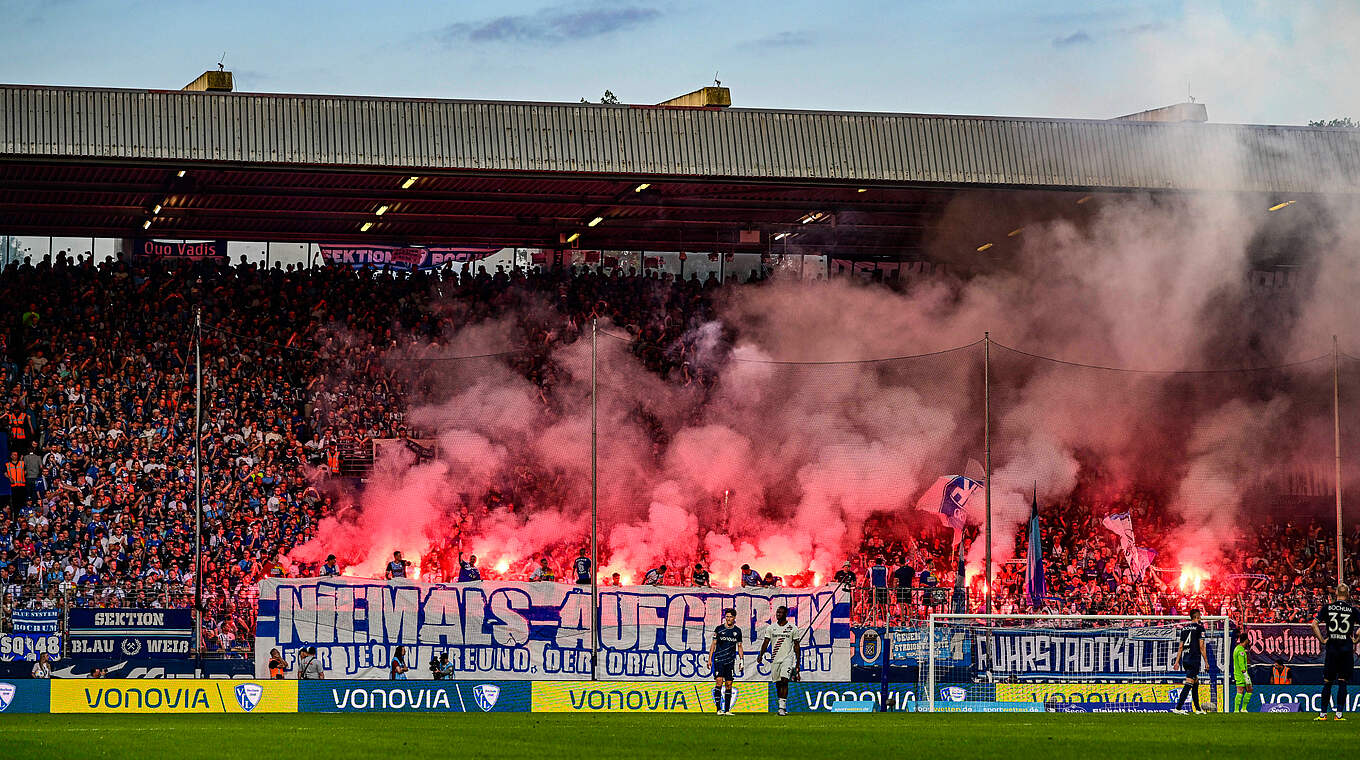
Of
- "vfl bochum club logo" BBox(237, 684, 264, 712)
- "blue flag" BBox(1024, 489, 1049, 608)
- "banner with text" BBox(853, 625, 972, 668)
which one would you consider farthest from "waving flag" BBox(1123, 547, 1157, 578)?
"vfl bochum club logo" BBox(237, 684, 264, 712)

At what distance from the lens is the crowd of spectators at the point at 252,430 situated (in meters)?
28.1

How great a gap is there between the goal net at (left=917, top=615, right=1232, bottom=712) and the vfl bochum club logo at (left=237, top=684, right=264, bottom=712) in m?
8.91

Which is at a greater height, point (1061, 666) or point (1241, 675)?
point (1061, 666)

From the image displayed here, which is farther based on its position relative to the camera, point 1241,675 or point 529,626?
point 529,626

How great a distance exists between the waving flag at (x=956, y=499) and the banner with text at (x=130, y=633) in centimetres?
1278

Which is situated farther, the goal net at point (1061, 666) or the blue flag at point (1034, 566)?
the blue flag at point (1034, 566)

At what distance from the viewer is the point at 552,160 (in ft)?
97.0

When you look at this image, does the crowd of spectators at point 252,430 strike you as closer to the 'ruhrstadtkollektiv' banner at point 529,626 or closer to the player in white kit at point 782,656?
the 'ruhrstadtkollektiv' banner at point 529,626

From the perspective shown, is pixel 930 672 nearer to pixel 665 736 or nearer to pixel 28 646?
pixel 665 736

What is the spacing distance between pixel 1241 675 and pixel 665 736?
36.4 feet

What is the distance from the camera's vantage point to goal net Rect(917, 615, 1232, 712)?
24234 mm

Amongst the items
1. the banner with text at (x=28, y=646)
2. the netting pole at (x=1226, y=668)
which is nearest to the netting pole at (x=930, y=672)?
the netting pole at (x=1226, y=668)

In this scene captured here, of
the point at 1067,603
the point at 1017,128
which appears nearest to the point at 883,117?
the point at 1017,128

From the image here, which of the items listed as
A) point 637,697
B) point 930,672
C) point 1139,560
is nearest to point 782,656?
point 637,697
